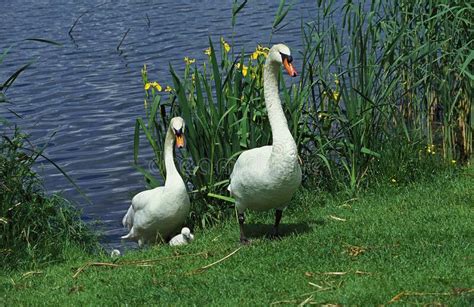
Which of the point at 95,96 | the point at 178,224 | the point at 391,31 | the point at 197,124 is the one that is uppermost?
the point at 391,31

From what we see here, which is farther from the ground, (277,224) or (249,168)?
(249,168)

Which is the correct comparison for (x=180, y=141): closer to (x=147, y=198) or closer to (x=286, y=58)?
(x=147, y=198)

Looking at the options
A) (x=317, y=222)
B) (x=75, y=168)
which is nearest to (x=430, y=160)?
(x=317, y=222)

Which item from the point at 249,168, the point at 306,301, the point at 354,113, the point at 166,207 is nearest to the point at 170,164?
the point at 166,207

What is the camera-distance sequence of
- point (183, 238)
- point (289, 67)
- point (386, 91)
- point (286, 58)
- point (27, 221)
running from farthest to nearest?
point (386, 91) < point (183, 238) < point (27, 221) < point (286, 58) < point (289, 67)

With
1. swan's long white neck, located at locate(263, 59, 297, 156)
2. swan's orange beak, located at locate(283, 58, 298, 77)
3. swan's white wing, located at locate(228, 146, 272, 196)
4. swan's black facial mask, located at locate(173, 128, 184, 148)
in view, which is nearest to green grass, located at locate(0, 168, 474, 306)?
swan's white wing, located at locate(228, 146, 272, 196)

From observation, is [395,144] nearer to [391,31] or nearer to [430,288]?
[391,31]

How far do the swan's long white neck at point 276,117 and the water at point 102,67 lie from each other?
2892 millimetres

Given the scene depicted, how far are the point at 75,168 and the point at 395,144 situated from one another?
534cm

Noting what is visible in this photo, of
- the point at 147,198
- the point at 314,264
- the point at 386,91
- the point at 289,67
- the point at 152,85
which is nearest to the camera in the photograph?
the point at 314,264

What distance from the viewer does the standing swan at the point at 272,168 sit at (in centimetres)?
742

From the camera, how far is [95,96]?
16719 mm

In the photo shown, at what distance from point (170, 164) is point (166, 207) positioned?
507 mm

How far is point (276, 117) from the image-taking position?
308 inches
